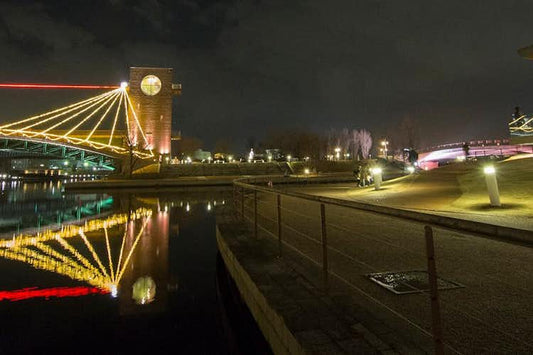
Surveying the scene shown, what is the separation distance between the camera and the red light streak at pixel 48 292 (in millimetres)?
5555

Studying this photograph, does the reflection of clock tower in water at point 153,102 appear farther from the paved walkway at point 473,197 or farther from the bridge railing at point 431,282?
the bridge railing at point 431,282

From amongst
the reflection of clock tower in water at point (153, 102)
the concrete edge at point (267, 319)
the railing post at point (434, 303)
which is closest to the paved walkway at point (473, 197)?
the concrete edge at point (267, 319)

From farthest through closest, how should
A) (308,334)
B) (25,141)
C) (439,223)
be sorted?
(25,141), (308,334), (439,223)

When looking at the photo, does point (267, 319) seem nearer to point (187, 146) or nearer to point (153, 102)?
point (153, 102)

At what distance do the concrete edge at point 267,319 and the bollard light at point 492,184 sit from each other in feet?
23.8

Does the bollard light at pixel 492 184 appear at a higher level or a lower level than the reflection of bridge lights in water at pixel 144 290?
higher

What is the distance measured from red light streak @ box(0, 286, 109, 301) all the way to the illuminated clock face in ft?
202

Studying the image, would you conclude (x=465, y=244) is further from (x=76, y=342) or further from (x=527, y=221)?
(x=76, y=342)

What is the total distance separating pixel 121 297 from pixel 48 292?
1.32m

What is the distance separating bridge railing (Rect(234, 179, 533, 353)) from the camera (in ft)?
8.75

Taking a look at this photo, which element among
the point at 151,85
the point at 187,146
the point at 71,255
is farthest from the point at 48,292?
the point at 187,146

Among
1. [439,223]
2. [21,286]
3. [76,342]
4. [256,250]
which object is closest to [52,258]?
[21,286]

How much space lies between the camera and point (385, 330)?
291cm

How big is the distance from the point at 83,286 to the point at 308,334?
15.3 feet
